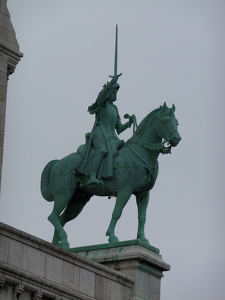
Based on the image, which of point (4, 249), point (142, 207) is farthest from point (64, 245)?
point (4, 249)

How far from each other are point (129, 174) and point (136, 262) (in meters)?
2.35

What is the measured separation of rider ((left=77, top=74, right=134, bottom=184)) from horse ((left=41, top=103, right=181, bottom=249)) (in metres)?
0.20

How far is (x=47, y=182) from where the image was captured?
44.8m

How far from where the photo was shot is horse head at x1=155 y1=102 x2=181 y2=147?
4369 cm

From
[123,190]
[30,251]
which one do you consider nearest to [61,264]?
[30,251]

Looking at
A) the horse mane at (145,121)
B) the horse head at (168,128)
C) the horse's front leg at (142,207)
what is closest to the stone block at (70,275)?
the horse's front leg at (142,207)

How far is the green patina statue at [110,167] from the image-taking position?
4369cm

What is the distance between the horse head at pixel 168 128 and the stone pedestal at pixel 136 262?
280 centimetres

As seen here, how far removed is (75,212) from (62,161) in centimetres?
146

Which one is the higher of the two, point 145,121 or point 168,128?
point 145,121

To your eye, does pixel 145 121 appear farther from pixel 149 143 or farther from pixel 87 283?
pixel 87 283

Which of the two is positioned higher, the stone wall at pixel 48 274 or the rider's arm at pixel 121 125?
the rider's arm at pixel 121 125

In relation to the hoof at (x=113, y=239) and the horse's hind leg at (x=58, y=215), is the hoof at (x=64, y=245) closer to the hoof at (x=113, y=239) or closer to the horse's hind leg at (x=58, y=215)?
the horse's hind leg at (x=58, y=215)

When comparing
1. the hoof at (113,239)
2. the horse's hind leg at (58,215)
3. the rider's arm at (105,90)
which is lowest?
the hoof at (113,239)
